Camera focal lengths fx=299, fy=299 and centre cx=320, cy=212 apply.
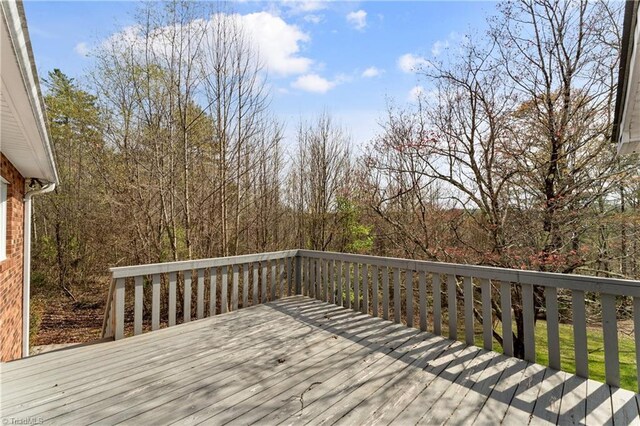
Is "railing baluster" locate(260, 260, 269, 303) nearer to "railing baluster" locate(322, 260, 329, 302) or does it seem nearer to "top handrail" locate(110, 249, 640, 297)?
"top handrail" locate(110, 249, 640, 297)

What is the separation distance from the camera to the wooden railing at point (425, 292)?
226 cm

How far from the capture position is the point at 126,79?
6.43 meters

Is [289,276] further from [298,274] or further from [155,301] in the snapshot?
[155,301]

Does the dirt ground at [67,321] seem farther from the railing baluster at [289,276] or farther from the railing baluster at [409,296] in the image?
the railing baluster at [409,296]

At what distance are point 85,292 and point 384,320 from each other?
393 inches

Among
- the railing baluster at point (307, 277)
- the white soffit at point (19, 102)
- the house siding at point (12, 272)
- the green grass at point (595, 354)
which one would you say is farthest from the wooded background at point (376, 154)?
the railing baluster at point (307, 277)

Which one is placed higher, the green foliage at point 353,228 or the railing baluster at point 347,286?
the green foliage at point 353,228

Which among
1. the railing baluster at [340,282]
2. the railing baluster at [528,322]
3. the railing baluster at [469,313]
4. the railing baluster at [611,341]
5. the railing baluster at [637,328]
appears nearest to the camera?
the railing baluster at [637,328]

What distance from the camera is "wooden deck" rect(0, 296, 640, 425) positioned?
1902mm

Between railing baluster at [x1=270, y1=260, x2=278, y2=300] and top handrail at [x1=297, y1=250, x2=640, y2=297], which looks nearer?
top handrail at [x1=297, y1=250, x2=640, y2=297]

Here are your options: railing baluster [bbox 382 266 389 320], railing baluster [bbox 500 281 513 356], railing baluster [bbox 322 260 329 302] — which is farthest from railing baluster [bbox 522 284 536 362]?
railing baluster [bbox 322 260 329 302]

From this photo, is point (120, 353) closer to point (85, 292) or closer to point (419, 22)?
point (419, 22)

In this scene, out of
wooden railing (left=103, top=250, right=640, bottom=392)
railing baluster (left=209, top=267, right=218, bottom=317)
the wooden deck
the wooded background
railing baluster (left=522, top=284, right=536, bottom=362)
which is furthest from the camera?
the wooded background

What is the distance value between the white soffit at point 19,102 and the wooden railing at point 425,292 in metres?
1.45
